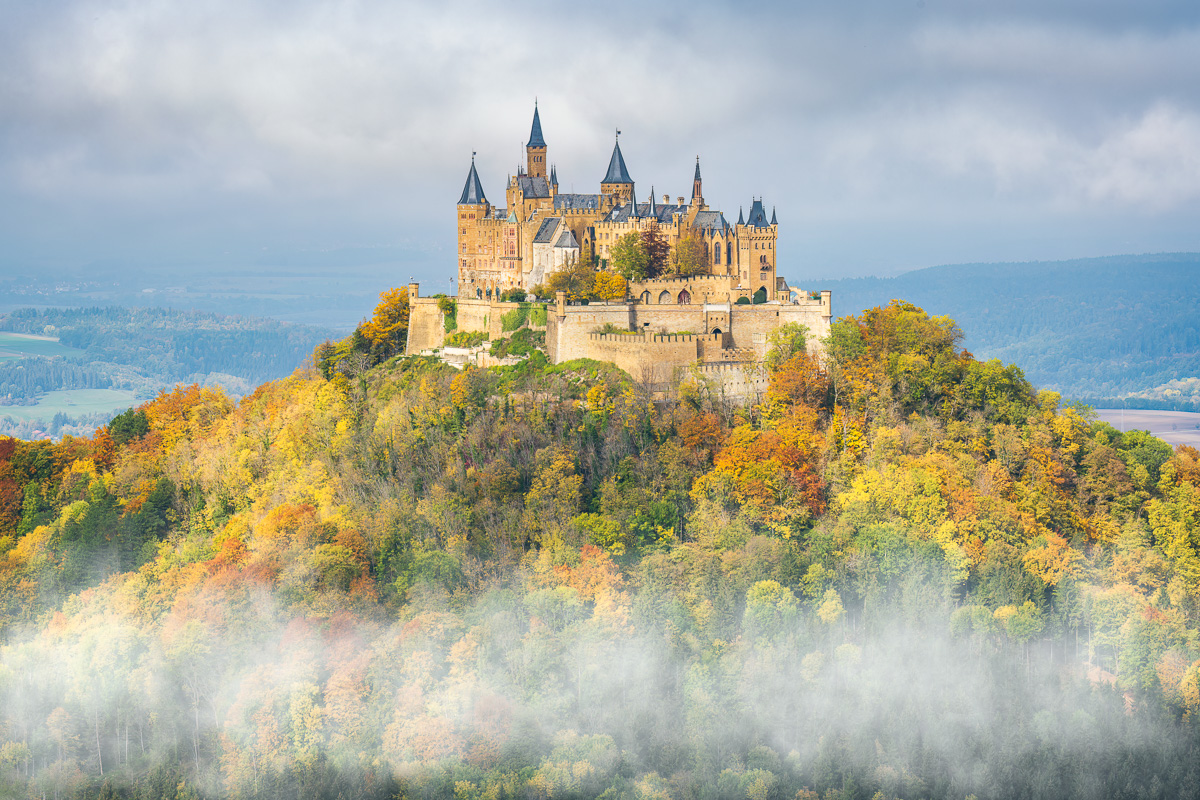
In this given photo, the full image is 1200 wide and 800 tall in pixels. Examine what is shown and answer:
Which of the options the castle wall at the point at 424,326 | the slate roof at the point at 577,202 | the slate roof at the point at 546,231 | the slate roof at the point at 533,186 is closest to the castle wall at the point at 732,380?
the slate roof at the point at 546,231

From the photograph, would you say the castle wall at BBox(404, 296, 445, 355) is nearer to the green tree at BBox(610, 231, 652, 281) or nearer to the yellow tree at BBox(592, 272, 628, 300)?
the yellow tree at BBox(592, 272, 628, 300)

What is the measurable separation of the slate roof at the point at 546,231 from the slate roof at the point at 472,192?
5.90m

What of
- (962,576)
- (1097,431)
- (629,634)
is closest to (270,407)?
(629,634)

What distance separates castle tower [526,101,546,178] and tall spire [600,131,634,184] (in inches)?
160

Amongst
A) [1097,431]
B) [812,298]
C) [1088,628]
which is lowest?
[1088,628]

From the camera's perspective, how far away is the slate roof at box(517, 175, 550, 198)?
77688mm

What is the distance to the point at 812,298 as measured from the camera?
226ft

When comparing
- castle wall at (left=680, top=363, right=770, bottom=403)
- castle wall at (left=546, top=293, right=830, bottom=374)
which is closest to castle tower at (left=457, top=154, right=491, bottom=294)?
castle wall at (left=546, top=293, right=830, bottom=374)

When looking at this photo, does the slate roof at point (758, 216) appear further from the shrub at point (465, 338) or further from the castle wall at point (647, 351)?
the shrub at point (465, 338)

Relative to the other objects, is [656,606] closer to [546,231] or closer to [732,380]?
[732,380]

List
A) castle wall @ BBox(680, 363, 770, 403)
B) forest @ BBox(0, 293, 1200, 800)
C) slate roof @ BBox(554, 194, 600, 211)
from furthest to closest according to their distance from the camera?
slate roof @ BBox(554, 194, 600, 211)
castle wall @ BBox(680, 363, 770, 403)
forest @ BBox(0, 293, 1200, 800)

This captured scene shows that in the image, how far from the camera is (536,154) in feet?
262

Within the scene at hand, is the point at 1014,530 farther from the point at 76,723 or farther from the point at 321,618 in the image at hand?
the point at 76,723

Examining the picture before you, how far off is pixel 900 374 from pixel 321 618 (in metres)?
30.2
